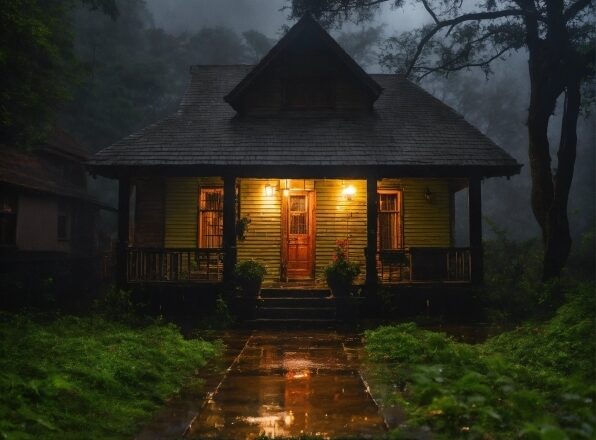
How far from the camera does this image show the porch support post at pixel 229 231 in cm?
1284

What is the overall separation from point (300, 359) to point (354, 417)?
314cm

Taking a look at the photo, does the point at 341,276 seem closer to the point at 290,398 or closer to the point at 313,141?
the point at 313,141

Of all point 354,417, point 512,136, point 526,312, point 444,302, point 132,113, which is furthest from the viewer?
point 512,136

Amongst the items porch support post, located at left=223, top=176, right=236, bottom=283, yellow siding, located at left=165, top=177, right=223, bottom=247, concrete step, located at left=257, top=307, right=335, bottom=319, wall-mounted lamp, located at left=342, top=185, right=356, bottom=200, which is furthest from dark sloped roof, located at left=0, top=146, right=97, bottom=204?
wall-mounted lamp, located at left=342, top=185, right=356, bottom=200

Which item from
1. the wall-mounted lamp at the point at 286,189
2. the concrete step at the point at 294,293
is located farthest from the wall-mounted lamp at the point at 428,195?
the concrete step at the point at 294,293

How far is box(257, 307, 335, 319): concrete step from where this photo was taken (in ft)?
40.4

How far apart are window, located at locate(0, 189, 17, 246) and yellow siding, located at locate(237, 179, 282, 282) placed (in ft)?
28.9

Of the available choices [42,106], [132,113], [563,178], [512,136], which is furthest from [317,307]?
[512,136]

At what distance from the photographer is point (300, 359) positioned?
8.16 m

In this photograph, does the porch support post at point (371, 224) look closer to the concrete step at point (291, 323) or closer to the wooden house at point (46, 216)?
the concrete step at point (291, 323)

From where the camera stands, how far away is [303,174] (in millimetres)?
13281

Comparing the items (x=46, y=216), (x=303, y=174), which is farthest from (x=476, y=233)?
(x=46, y=216)

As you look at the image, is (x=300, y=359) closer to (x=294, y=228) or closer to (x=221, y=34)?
(x=294, y=228)

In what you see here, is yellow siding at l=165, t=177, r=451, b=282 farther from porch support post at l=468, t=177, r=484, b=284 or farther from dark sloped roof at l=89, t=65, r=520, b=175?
porch support post at l=468, t=177, r=484, b=284
